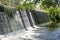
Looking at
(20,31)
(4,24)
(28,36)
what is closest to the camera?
(28,36)

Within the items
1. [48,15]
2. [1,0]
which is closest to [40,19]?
[48,15]

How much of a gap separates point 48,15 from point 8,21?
67.9 feet

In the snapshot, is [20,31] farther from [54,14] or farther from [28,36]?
[54,14]

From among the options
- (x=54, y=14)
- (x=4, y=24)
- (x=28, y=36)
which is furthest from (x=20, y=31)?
(x=54, y=14)

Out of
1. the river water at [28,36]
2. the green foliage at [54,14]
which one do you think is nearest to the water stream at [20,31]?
the river water at [28,36]

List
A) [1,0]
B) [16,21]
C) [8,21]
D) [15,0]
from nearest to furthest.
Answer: [8,21]
[16,21]
[1,0]
[15,0]

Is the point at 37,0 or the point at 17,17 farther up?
the point at 37,0

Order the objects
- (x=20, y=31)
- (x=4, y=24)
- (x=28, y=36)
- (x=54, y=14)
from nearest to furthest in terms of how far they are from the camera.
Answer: (x=28, y=36), (x=4, y=24), (x=20, y=31), (x=54, y=14)

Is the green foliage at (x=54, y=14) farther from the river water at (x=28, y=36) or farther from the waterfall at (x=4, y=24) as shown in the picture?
the waterfall at (x=4, y=24)

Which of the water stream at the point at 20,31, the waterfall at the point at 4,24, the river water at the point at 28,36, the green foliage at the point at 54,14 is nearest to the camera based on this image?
the river water at the point at 28,36

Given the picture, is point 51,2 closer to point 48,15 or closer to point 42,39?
point 42,39

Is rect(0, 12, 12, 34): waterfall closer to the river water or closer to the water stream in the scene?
the water stream

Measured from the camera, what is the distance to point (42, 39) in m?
17.2

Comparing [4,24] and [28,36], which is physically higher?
[4,24]
